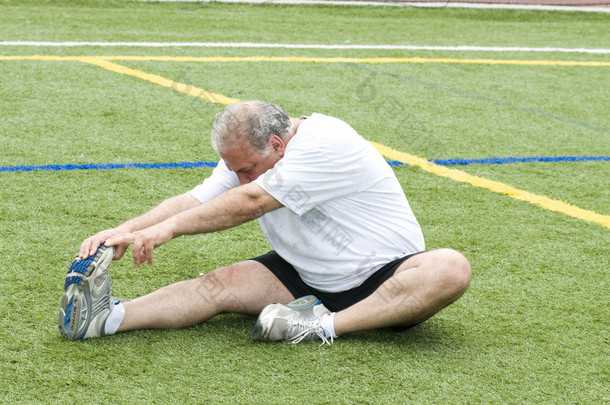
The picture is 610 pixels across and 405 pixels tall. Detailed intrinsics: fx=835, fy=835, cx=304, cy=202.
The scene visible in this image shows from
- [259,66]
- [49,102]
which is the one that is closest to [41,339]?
[49,102]

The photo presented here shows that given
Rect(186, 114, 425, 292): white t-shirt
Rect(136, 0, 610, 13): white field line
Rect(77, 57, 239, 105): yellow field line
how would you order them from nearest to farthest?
1. Rect(186, 114, 425, 292): white t-shirt
2. Rect(77, 57, 239, 105): yellow field line
3. Rect(136, 0, 610, 13): white field line

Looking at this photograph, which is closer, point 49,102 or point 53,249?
point 53,249

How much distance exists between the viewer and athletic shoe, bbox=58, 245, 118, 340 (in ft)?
9.27

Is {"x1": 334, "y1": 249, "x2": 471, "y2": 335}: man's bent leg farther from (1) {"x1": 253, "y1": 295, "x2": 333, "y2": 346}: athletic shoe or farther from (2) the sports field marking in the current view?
(2) the sports field marking

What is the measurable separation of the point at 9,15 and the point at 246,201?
7504 millimetres

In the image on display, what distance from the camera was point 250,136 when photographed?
2975 millimetres

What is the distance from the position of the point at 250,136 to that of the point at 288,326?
2.31 ft

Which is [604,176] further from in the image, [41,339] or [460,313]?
[41,339]

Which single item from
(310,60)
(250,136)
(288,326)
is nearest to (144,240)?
(250,136)

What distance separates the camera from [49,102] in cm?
613

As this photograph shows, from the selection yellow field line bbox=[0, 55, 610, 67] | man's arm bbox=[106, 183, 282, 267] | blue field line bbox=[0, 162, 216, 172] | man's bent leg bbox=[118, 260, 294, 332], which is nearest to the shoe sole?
man's bent leg bbox=[118, 260, 294, 332]

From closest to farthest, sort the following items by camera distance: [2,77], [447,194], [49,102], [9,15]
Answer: [447,194] → [49,102] → [2,77] → [9,15]

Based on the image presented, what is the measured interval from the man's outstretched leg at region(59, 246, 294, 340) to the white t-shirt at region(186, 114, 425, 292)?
16 cm

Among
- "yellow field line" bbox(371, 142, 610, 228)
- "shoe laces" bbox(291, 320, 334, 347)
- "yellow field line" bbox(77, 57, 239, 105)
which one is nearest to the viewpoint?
"shoe laces" bbox(291, 320, 334, 347)
